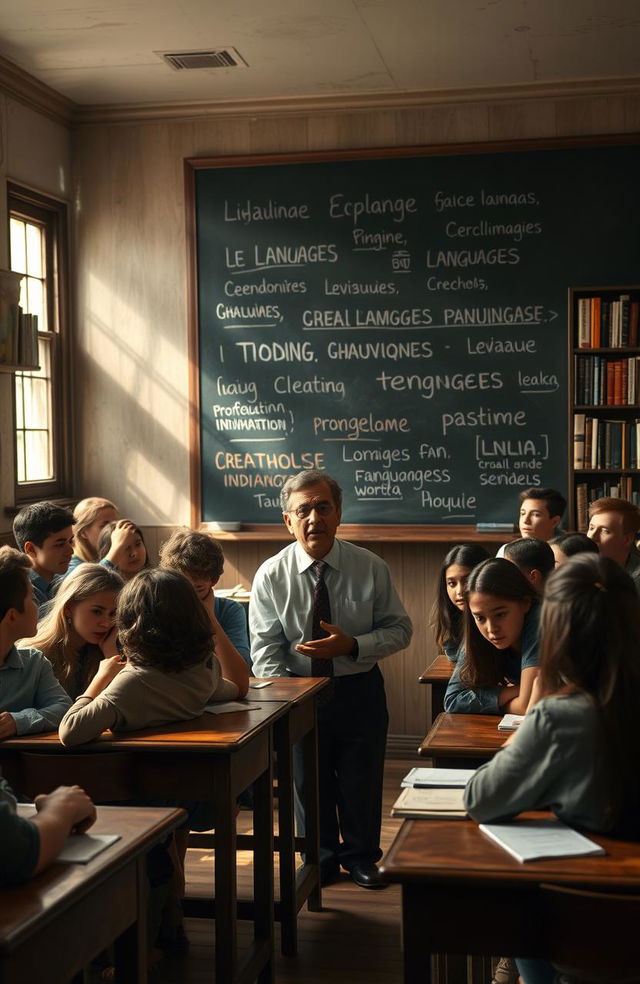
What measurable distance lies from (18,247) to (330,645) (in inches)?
115

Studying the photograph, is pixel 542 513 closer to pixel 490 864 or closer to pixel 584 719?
pixel 584 719

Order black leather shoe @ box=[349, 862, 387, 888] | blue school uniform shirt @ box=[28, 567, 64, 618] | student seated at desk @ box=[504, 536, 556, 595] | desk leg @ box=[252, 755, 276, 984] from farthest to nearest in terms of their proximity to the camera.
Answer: blue school uniform shirt @ box=[28, 567, 64, 618], black leather shoe @ box=[349, 862, 387, 888], student seated at desk @ box=[504, 536, 556, 595], desk leg @ box=[252, 755, 276, 984]

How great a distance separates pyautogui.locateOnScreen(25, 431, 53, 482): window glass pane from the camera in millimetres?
5758

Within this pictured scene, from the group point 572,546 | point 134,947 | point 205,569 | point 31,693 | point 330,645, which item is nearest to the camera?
point 134,947

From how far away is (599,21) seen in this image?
4742mm

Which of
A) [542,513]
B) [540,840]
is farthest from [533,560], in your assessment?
[540,840]

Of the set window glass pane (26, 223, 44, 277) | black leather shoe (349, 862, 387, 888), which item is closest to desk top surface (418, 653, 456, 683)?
black leather shoe (349, 862, 387, 888)

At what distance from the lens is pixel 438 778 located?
2.35 meters

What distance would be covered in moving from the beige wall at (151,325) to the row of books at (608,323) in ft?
4.24

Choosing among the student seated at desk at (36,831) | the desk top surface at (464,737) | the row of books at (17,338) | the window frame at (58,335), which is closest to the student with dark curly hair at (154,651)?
the desk top surface at (464,737)

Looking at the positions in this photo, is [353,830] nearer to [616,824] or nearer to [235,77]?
[616,824]

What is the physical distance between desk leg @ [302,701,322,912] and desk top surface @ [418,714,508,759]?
2.93 feet

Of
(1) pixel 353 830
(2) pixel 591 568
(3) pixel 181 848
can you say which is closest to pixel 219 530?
(1) pixel 353 830

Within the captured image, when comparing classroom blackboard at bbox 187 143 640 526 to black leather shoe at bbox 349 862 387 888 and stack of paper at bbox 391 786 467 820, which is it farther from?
stack of paper at bbox 391 786 467 820
